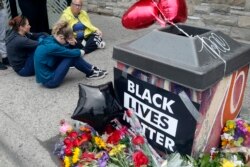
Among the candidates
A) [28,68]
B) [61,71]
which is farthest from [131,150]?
[28,68]

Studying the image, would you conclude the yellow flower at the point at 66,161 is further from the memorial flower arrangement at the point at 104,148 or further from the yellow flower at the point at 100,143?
the yellow flower at the point at 100,143

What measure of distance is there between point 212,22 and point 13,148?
3.52 metres

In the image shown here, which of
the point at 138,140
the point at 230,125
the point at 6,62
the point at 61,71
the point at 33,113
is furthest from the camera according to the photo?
the point at 6,62

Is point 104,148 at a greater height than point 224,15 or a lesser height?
lesser

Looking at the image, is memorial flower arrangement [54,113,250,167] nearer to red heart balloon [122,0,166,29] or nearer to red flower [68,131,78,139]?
red flower [68,131,78,139]

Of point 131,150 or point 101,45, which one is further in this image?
point 101,45

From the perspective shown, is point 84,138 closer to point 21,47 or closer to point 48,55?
point 48,55

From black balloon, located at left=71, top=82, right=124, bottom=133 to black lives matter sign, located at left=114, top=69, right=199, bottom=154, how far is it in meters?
0.07

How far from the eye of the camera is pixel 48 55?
3.65 meters

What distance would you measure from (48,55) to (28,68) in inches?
22.4

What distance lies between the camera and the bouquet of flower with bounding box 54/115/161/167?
7.53ft

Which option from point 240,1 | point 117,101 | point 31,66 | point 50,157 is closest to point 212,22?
point 240,1

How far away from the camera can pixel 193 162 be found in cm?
220

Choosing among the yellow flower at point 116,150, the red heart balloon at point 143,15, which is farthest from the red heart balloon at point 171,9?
the yellow flower at point 116,150
